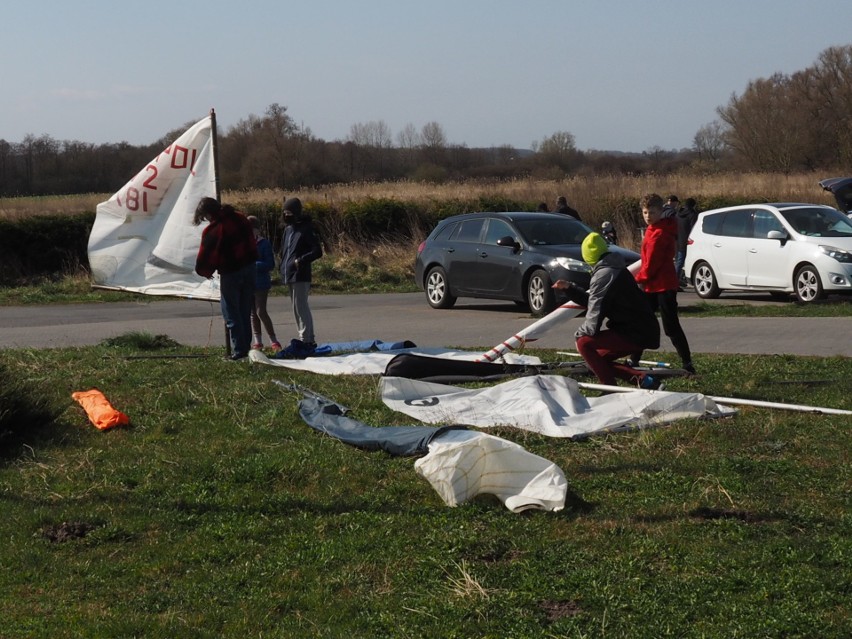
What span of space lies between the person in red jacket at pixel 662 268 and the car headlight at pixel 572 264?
7.03m

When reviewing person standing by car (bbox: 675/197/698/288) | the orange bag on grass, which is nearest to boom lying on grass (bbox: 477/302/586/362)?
the orange bag on grass

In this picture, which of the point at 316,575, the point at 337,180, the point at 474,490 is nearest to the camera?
the point at 316,575

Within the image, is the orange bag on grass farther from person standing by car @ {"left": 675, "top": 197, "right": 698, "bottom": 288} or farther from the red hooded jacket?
person standing by car @ {"left": 675, "top": 197, "right": 698, "bottom": 288}

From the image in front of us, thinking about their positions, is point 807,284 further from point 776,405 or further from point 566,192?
point 566,192

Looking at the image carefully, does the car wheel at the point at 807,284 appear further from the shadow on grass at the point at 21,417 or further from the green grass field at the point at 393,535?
the shadow on grass at the point at 21,417

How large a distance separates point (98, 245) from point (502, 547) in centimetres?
831

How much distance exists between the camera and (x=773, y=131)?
57.9 meters

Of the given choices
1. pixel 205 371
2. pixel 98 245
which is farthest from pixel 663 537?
pixel 98 245

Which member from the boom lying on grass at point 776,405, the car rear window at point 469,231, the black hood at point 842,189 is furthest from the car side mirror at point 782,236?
the boom lying on grass at point 776,405

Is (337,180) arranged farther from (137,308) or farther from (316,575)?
(316,575)

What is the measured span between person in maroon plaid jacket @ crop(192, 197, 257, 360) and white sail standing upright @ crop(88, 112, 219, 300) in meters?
0.24

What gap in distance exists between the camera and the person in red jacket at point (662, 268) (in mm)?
10773

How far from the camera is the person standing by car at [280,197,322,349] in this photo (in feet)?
43.8

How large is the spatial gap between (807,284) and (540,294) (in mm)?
4353
